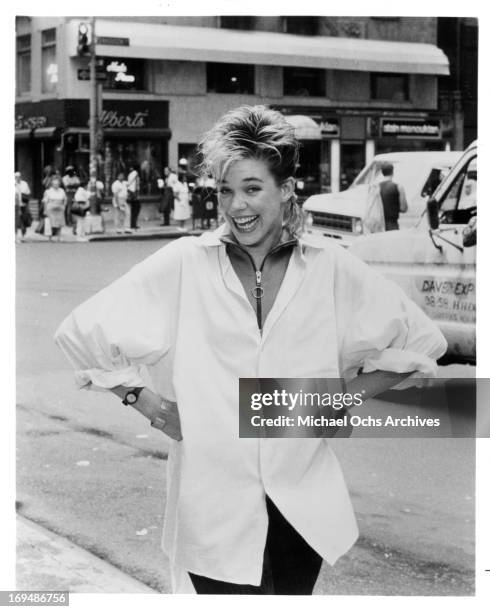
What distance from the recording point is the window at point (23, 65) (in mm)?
3564

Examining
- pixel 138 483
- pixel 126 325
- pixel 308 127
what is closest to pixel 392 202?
pixel 308 127

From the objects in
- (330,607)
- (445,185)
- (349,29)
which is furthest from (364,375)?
(445,185)

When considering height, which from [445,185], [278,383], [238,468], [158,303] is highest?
[445,185]

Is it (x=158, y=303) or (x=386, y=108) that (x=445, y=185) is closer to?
(x=386, y=108)

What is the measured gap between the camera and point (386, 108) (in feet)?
13.7

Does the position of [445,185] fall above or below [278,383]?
above

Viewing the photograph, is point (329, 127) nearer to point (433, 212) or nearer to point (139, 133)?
point (139, 133)

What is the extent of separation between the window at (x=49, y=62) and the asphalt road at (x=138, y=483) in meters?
0.51

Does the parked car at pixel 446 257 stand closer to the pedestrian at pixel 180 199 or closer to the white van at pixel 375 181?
the white van at pixel 375 181

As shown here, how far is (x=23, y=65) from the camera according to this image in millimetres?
3680

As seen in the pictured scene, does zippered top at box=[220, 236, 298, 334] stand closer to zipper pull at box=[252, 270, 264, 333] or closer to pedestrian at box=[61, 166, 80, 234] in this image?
zipper pull at box=[252, 270, 264, 333]

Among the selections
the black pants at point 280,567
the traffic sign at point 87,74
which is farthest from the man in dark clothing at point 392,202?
the black pants at point 280,567
